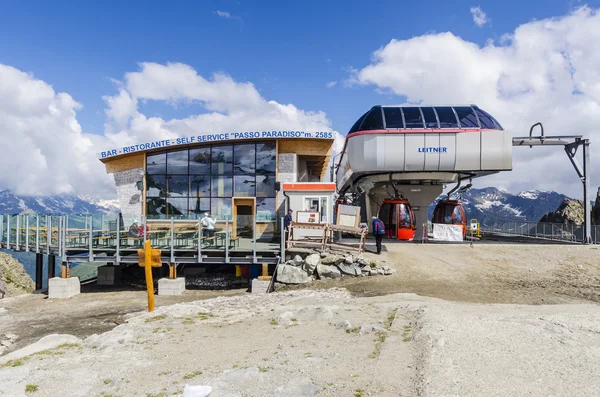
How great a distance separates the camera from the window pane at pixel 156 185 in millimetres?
24578

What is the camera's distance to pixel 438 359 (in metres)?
5.91

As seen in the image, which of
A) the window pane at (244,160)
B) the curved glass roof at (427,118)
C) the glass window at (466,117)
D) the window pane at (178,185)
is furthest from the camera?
the window pane at (178,185)

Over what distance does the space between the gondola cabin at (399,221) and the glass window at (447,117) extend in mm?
5831

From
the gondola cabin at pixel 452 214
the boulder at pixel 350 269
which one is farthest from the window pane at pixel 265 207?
the gondola cabin at pixel 452 214

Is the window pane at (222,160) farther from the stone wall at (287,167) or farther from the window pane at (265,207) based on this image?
the stone wall at (287,167)

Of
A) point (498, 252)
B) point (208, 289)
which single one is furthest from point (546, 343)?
point (208, 289)

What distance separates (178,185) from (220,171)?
2.98 meters

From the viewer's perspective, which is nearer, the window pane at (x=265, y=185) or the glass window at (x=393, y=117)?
the glass window at (x=393, y=117)

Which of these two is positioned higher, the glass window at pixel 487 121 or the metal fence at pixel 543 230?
the glass window at pixel 487 121

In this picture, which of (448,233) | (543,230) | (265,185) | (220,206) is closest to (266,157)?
(265,185)

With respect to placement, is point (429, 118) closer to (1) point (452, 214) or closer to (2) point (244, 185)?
(1) point (452, 214)

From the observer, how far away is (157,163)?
81.0 feet

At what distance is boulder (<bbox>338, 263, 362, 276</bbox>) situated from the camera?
1506cm

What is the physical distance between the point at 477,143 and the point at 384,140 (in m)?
5.52
